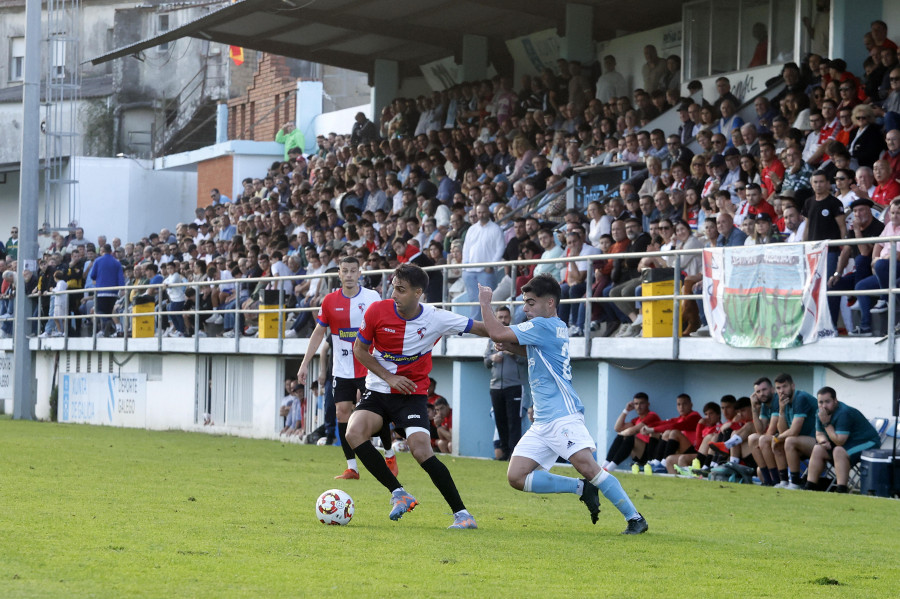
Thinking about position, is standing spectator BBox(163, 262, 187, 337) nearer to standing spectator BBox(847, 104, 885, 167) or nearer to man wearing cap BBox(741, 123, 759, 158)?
man wearing cap BBox(741, 123, 759, 158)

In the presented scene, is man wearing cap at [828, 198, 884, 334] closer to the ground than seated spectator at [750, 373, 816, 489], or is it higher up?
higher up

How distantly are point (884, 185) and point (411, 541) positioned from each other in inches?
355

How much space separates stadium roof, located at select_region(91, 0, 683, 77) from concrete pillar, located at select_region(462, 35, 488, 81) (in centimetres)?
15

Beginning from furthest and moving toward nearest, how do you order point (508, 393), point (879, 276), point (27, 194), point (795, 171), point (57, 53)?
point (57, 53) → point (27, 194) → point (508, 393) → point (795, 171) → point (879, 276)

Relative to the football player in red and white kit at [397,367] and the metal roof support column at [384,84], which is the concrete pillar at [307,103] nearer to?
the metal roof support column at [384,84]

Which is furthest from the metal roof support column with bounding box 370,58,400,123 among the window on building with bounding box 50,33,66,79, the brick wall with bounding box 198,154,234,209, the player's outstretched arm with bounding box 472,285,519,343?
the player's outstretched arm with bounding box 472,285,519,343

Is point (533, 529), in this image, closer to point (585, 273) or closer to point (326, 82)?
point (585, 273)

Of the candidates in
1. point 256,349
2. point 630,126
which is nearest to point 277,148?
point 256,349

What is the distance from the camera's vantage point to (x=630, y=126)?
21.9m

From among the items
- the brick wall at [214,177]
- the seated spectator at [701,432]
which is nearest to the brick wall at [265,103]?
the brick wall at [214,177]

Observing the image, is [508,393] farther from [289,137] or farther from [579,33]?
[289,137]

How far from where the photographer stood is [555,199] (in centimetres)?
2236

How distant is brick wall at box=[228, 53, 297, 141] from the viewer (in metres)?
45.6

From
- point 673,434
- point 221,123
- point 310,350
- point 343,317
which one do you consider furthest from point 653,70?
point 221,123
